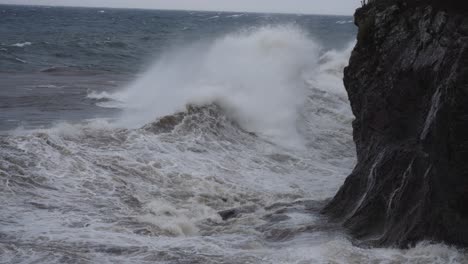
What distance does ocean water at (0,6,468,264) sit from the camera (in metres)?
6.92

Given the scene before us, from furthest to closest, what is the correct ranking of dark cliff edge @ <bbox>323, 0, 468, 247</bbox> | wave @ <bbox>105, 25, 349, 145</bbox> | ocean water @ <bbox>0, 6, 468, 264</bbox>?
wave @ <bbox>105, 25, 349, 145</bbox> < ocean water @ <bbox>0, 6, 468, 264</bbox> < dark cliff edge @ <bbox>323, 0, 468, 247</bbox>

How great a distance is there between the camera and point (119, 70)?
2984 centimetres

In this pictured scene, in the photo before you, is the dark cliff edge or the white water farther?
the white water

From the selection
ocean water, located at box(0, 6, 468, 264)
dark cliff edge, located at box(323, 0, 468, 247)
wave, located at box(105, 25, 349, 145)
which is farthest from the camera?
wave, located at box(105, 25, 349, 145)

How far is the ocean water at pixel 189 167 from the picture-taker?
6.92m

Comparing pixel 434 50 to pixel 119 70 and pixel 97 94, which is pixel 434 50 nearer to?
pixel 97 94

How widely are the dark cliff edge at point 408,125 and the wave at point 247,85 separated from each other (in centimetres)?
557

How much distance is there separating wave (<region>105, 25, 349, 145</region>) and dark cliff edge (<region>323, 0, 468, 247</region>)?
5.57 meters

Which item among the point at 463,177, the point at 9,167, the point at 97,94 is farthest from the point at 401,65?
the point at 97,94

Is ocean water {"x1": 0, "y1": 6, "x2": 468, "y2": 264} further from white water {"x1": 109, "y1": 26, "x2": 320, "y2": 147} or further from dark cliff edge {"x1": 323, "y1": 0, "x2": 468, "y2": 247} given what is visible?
dark cliff edge {"x1": 323, "y1": 0, "x2": 468, "y2": 247}

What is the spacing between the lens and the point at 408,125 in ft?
24.5

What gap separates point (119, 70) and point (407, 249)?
24815 millimetres

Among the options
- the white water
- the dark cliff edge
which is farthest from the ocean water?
the dark cliff edge

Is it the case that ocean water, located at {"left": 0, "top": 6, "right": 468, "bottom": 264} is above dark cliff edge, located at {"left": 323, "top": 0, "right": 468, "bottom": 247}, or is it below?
below
